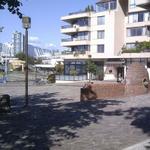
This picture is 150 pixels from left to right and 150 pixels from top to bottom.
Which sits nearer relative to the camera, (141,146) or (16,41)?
(141,146)

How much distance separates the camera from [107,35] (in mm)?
75938

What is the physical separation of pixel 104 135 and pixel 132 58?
185ft

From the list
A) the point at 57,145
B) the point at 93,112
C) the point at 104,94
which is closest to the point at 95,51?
the point at 104,94

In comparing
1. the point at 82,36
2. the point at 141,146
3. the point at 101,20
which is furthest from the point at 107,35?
the point at 141,146

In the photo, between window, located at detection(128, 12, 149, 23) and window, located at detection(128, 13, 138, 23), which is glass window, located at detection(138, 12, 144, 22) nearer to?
window, located at detection(128, 12, 149, 23)

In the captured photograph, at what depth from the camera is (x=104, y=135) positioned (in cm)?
1070

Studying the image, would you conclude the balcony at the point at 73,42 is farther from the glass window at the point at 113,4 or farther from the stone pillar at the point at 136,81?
the stone pillar at the point at 136,81

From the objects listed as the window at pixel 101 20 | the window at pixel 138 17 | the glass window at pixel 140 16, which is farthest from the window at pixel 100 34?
the glass window at pixel 140 16

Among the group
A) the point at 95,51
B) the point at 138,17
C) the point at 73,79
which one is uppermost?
the point at 138,17

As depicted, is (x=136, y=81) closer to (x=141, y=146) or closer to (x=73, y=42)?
(x=141, y=146)

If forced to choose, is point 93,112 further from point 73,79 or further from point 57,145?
point 73,79

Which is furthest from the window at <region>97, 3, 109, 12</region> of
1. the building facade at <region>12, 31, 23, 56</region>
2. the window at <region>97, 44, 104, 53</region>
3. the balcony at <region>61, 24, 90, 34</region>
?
the building facade at <region>12, 31, 23, 56</region>

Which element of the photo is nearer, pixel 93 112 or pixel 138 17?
pixel 93 112

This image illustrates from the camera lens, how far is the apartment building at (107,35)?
70.6m
